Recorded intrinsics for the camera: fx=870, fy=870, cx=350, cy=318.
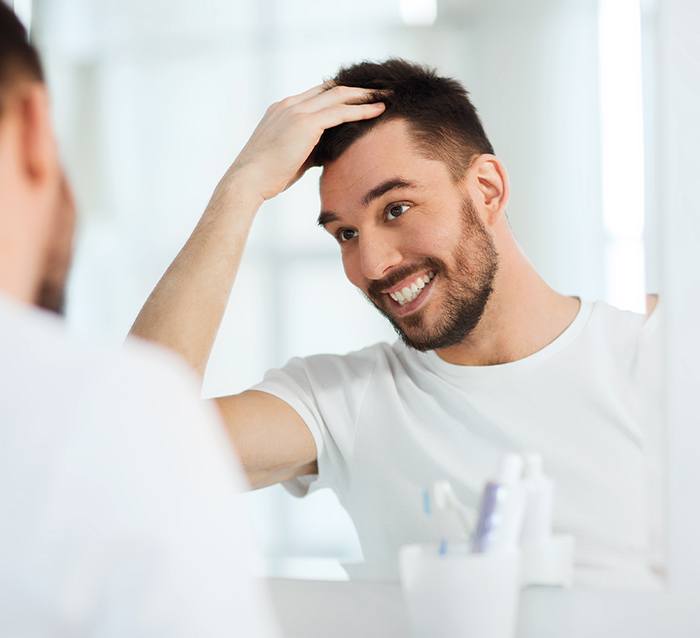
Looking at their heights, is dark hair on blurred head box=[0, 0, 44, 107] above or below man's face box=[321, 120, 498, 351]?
above

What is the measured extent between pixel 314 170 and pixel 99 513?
0.64m

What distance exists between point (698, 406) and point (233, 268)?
509mm

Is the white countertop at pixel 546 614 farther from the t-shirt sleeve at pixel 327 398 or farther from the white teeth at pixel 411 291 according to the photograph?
the white teeth at pixel 411 291

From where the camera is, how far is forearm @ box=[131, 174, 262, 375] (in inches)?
36.6

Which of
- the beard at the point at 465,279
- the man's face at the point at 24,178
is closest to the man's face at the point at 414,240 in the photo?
the beard at the point at 465,279

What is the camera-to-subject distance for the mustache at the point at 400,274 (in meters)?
0.94

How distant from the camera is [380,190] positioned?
0.95m

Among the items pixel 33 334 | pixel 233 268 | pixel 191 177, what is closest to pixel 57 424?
pixel 33 334

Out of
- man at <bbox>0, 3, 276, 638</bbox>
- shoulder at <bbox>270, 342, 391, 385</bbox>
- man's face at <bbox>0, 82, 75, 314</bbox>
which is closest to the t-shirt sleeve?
shoulder at <bbox>270, 342, 391, 385</bbox>

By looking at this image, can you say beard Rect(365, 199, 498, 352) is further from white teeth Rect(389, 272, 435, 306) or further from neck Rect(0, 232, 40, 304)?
neck Rect(0, 232, 40, 304)

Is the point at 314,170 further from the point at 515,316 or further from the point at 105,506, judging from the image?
the point at 105,506

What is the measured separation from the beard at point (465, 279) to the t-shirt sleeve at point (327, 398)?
0.09m

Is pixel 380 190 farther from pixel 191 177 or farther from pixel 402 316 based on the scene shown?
pixel 191 177

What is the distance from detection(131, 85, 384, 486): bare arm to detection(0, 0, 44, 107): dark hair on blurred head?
0.39 m
